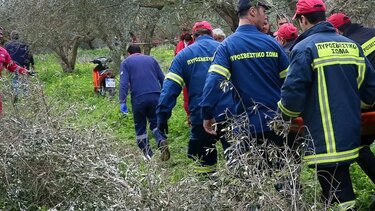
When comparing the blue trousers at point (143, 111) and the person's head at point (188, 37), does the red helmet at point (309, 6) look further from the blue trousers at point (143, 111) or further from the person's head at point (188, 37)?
the person's head at point (188, 37)

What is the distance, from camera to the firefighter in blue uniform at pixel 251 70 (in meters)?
5.07

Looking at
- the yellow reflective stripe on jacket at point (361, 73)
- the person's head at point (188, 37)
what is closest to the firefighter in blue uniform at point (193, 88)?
the yellow reflective stripe on jacket at point (361, 73)

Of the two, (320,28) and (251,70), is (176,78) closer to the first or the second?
(251,70)

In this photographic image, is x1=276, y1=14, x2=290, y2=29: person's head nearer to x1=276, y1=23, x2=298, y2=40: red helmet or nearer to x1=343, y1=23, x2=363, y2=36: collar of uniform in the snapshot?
x1=276, y1=23, x2=298, y2=40: red helmet

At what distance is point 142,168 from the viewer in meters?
4.54

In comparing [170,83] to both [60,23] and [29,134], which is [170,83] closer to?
[29,134]

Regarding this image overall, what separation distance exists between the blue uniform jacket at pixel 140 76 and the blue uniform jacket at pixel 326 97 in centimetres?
430

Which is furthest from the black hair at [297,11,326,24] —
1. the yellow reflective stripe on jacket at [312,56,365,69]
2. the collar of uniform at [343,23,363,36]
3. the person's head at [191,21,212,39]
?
the person's head at [191,21,212,39]

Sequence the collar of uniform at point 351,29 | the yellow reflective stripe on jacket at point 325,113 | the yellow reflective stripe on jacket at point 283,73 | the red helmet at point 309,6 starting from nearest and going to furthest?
1. the yellow reflective stripe on jacket at point 325,113
2. the red helmet at point 309,6
3. the yellow reflective stripe on jacket at point 283,73
4. the collar of uniform at point 351,29

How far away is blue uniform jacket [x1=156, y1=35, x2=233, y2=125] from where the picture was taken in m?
6.20

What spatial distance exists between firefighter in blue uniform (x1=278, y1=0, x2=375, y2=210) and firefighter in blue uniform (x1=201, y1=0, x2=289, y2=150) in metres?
0.72

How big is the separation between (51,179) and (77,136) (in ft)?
1.49

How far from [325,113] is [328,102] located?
0.25 ft

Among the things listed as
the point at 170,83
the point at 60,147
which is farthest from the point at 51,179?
the point at 170,83
